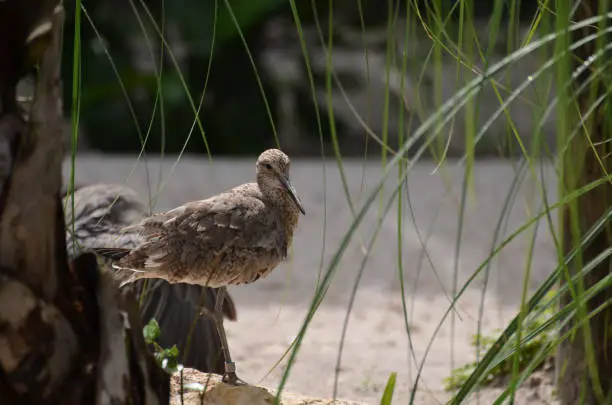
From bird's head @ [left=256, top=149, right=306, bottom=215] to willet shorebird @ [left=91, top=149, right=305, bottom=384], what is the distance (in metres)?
0.06

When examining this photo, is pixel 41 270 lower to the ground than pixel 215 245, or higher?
higher

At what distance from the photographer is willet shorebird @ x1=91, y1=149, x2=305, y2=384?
2.01m

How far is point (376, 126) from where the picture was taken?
8.62m

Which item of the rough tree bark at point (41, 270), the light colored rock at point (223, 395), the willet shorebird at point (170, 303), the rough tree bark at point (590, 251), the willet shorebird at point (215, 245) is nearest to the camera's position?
the rough tree bark at point (41, 270)

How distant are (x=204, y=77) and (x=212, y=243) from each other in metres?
5.22

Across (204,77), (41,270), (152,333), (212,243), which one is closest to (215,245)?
(212,243)

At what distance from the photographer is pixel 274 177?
2.21 metres

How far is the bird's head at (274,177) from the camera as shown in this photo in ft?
7.23

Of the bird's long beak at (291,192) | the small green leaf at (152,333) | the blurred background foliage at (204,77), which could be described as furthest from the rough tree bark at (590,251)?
the blurred background foliage at (204,77)

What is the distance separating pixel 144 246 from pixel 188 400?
359 millimetres

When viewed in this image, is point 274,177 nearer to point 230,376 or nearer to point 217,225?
point 217,225

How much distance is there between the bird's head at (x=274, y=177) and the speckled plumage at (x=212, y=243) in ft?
0.23

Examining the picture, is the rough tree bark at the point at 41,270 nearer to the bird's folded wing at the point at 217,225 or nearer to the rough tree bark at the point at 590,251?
the bird's folded wing at the point at 217,225

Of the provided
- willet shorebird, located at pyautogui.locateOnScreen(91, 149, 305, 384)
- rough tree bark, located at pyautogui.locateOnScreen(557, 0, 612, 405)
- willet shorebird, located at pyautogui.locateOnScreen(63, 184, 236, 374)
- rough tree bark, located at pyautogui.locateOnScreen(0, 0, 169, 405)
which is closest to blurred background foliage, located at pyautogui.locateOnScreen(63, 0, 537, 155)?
willet shorebird, located at pyautogui.locateOnScreen(63, 184, 236, 374)
